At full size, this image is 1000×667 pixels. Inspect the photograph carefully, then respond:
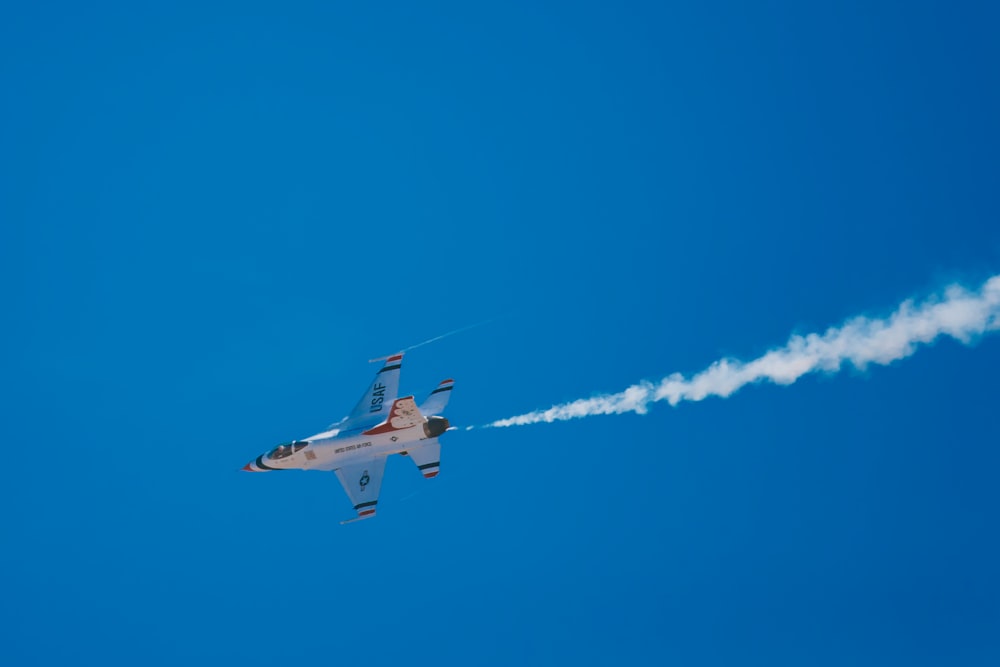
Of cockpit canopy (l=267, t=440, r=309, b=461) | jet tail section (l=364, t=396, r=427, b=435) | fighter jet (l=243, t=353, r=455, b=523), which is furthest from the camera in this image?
cockpit canopy (l=267, t=440, r=309, b=461)

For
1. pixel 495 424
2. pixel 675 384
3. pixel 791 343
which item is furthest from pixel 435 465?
Result: pixel 791 343

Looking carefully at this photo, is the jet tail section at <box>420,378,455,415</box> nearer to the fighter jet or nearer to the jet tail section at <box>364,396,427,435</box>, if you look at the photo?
the fighter jet

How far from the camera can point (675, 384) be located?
48.4 m

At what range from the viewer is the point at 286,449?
50844 mm

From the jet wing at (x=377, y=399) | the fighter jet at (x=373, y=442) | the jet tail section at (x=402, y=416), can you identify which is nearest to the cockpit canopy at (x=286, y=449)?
the fighter jet at (x=373, y=442)

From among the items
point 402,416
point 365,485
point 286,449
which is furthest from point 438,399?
point 286,449

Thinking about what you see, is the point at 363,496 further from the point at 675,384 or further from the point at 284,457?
the point at 675,384

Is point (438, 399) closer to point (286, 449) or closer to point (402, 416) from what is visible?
point (402, 416)

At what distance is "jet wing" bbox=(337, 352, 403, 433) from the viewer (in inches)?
1991

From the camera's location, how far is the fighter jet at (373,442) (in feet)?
158

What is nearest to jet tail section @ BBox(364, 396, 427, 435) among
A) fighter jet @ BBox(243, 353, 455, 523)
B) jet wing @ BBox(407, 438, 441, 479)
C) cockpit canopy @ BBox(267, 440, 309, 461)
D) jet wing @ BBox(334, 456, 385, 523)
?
fighter jet @ BBox(243, 353, 455, 523)

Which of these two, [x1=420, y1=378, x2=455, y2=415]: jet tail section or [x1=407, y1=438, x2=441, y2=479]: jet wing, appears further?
[x1=420, y1=378, x2=455, y2=415]: jet tail section

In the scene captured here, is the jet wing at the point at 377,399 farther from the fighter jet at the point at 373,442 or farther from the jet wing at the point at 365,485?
the jet wing at the point at 365,485

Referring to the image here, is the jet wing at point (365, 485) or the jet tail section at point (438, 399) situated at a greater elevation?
the jet tail section at point (438, 399)
